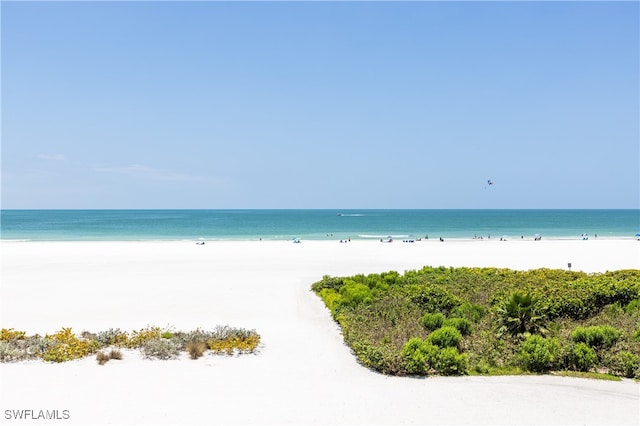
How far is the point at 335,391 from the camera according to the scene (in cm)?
957

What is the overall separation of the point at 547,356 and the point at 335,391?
5.46 meters

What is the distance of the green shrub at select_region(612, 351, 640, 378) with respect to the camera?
409 inches

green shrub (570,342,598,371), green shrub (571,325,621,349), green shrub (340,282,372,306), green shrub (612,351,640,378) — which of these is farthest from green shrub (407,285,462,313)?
green shrub (612,351,640,378)

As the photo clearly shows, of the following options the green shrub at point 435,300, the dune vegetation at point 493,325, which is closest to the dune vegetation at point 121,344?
the dune vegetation at point 493,325

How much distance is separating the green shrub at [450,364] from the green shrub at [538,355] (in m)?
1.65

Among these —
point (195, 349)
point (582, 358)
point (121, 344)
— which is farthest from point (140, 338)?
point (582, 358)

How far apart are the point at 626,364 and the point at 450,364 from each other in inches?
166

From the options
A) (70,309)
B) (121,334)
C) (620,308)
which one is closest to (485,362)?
(620,308)

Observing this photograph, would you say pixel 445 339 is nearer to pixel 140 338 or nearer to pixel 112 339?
pixel 140 338

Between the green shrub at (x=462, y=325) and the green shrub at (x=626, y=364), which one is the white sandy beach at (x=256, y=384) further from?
the green shrub at (x=462, y=325)

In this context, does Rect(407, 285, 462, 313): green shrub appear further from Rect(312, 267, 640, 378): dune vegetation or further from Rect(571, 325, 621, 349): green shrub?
Rect(571, 325, 621, 349): green shrub

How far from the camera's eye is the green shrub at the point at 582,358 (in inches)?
421

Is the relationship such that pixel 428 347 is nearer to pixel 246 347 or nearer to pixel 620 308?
pixel 246 347

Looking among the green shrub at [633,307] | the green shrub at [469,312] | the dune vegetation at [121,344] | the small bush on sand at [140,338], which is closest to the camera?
the dune vegetation at [121,344]
